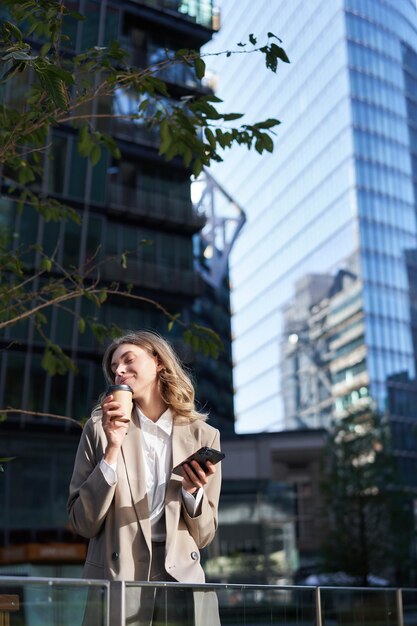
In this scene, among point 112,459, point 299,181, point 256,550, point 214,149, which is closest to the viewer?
point 112,459

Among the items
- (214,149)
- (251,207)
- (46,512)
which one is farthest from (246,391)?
(214,149)

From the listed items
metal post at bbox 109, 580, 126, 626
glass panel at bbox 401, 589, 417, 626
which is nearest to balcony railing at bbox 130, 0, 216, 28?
glass panel at bbox 401, 589, 417, 626

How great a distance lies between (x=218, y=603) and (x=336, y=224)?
8783cm

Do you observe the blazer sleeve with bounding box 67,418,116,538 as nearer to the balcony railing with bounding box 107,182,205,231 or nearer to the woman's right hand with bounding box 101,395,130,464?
the woman's right hand with bounding box 101,395,130,464

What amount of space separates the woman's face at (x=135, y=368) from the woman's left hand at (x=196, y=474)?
1.50 ft

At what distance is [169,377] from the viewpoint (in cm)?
394

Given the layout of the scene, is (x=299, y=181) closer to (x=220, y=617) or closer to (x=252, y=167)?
(x=252, y=167)

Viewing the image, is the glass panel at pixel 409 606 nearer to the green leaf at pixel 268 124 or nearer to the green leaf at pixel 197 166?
the green leaf at pixel 197 166

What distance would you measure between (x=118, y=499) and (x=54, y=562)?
1023 inches

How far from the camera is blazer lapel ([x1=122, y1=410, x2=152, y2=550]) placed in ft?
11.5

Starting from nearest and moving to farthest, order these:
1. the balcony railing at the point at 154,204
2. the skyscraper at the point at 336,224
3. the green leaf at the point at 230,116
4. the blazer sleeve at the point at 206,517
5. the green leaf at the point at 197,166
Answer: the blazer sleeve at the point at 206,517
the green leaf at the point at 230,116
the green leaf at the point at 197,166
the balcony railing at the point at 154,204
the skyscraper at the point at 336,224

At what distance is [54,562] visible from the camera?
92.0 feet

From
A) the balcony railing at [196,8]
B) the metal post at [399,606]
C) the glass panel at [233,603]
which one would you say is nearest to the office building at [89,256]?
the balcony railing at [196,8]

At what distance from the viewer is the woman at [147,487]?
3.46 m
